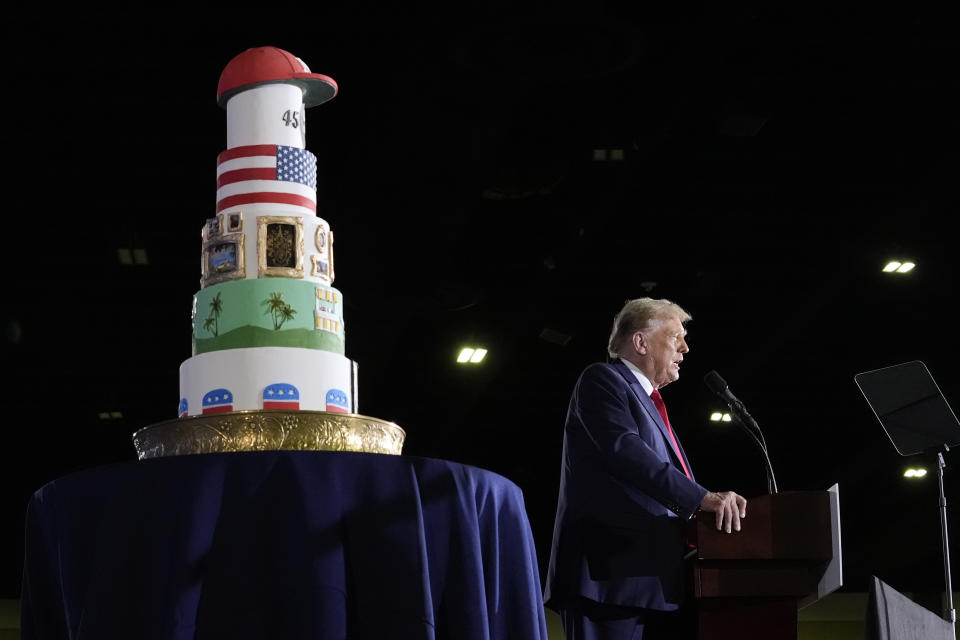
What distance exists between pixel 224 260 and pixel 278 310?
5.9 inches

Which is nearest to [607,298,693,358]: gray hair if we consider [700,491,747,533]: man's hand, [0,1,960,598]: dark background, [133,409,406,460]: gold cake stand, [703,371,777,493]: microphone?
[703,371,777,493]: microphone

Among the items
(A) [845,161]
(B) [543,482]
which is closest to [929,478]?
(B) [543,482]

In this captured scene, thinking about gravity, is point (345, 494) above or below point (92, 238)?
below

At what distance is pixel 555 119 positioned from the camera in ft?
20.4

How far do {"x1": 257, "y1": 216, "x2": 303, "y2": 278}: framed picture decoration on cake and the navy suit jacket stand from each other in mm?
916

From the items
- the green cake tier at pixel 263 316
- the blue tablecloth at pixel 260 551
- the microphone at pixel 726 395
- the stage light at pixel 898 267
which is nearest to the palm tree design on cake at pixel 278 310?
the green cake tier at pixel 263 316

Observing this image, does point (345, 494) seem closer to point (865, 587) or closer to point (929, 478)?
point (929, 478)

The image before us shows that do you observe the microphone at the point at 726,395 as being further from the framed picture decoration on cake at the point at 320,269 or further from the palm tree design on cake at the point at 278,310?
the palm tree design on cake at the point at 278,310

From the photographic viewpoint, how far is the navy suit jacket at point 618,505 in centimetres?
266

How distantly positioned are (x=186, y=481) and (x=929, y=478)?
12077 mm

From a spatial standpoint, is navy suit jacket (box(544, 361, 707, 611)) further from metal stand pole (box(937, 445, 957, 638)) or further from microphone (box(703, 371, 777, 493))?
metal stand pole (box(937, 445, 957, 638))

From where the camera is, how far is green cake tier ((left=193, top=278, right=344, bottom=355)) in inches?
82.5

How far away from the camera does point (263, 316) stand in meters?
2.10

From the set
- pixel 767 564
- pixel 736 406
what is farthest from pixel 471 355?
pixel 767 564
